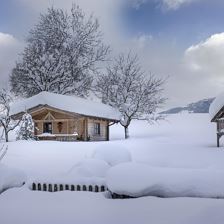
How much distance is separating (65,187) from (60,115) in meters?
22.6

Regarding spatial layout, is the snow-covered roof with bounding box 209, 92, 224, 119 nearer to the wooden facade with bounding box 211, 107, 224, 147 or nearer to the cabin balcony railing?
the wooden facade with bounding box 211, 107, 224, 147

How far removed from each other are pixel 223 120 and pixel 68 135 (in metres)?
12.3

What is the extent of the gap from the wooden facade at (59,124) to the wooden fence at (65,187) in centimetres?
2061

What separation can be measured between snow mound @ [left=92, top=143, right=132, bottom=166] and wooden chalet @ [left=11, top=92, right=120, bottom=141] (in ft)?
61.6

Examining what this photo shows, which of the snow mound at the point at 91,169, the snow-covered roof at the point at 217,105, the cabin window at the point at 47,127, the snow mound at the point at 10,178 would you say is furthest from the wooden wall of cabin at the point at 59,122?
the snow mound at the point at 10,178

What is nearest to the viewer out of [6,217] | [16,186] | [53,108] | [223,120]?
[6,217]

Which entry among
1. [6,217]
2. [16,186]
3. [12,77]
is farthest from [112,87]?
[6,217]

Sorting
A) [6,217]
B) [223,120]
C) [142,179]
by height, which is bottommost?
[6,217]

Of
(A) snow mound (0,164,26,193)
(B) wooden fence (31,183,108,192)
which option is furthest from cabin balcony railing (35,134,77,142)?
(B) wooden fence (31,183,108,192)

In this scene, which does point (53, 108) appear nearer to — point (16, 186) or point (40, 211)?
point (16, 186)

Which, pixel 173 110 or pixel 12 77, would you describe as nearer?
pixel 12 77

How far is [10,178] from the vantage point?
1023 cm

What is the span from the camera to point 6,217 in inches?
302

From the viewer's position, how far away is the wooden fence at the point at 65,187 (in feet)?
32.0
